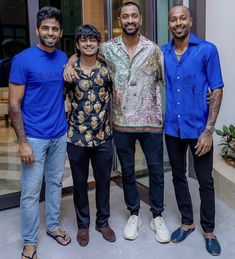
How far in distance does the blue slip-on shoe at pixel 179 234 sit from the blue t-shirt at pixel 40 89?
3.58 ft

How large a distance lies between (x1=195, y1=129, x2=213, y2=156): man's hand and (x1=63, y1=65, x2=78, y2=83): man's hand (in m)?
0.88

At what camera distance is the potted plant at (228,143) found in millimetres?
3404

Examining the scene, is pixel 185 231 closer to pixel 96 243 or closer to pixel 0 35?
pixel 96 243

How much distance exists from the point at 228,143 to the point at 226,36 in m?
1.03

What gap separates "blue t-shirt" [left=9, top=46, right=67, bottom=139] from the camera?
2.15 metres

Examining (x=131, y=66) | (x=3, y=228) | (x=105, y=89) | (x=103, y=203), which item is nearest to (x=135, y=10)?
(x=131, y=66)

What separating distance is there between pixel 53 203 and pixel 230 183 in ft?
4.89

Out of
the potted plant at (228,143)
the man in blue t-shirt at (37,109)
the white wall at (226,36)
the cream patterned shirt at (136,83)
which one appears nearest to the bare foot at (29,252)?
the man in blue t-shirt at (37,109)

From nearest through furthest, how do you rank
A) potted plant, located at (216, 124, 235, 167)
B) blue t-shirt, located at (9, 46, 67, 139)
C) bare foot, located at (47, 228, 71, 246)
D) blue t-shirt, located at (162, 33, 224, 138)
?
blue t-shirt, located at (9, 46, 67, 139)
blue t-shirt, located at (162, 33, 224, 138)
bare foot, located at (47, 228, 71, 246)
potted plant, located at (216, 124, 235, 167)

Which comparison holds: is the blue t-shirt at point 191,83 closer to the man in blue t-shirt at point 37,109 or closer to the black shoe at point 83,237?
the man in blue t-shirt at point 37,109

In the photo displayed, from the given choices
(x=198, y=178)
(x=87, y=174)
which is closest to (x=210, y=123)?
(x=198, y=178)

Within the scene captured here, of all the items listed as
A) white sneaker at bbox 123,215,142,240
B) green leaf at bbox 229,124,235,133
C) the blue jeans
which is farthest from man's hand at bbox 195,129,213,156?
green leaf at bbox 229,124,235,133

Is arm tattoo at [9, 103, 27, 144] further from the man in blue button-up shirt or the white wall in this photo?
the white wall

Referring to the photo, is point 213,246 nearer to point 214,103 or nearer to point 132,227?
point 132,227
